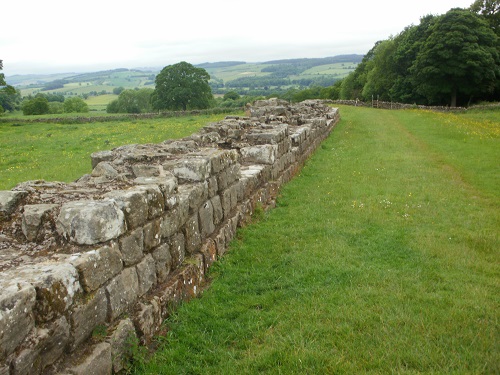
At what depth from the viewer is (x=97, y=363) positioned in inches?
139

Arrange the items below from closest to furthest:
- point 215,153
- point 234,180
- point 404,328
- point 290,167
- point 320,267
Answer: point 404,328 → point 320,267 → point 215,153 → point 234,180 → point 290,167

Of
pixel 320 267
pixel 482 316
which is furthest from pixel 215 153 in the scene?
pixel 482 316

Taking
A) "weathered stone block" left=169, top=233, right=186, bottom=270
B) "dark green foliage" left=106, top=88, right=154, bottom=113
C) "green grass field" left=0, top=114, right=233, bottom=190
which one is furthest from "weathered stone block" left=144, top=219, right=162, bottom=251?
"dark green foliage" left=106, top=88, right=154, bottom=113

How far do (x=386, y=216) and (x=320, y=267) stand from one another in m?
3.12

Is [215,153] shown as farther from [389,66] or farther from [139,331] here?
[389,66]

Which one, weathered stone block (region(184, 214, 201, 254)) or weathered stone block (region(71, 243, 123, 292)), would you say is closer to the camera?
weathered stone block (region(71, 243, 123, 292))

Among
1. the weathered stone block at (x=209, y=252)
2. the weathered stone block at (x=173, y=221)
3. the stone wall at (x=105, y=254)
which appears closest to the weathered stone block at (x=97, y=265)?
the stone wall at (x=105, y=254)

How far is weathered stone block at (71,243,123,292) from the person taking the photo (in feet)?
11.8

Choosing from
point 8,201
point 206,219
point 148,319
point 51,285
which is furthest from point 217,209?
point 51,285

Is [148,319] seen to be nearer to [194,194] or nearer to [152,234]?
[152,234]

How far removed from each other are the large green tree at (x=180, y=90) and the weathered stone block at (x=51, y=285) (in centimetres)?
5344

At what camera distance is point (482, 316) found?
472 cm

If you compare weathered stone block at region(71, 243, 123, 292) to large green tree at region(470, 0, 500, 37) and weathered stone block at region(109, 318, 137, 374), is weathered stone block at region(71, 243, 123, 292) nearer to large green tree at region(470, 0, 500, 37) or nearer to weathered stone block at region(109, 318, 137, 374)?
weathered stone block at region(109, 318, 137, 374)

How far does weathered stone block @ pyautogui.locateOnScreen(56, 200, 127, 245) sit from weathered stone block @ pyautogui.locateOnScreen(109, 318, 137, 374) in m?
0.85
